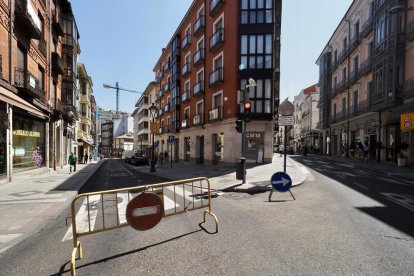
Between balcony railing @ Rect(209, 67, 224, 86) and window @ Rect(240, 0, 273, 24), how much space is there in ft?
14.6

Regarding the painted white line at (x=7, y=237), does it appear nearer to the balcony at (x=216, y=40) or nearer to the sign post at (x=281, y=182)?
the sign post at (x=281, y=182)

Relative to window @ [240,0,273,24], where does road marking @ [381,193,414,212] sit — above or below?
below

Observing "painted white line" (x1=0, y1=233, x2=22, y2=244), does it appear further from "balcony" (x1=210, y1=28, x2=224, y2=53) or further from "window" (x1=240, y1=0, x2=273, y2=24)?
"balcony" (x1=210, y1=28, x2=224, y2=53)

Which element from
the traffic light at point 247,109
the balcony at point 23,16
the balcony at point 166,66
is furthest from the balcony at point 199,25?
the traffic light at point 247,109

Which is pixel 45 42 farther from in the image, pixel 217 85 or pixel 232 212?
pixel 232 212

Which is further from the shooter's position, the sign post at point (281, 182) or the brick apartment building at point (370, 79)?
the brick apartment building at point (370, 79)

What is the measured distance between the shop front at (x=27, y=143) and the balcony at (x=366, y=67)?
94.3 feet

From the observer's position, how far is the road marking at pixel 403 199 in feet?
22.7

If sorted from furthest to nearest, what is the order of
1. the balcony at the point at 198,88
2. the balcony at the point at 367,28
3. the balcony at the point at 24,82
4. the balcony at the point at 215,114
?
the balcony at the point at 198,88 → the balcony at the point at 367,28 → the balcony at the point at 215,114 → the balcony at the point at 24,82

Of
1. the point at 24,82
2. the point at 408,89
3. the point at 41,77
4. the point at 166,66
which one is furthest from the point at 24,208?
the point at 166,66

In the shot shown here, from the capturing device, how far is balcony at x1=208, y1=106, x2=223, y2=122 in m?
23.1

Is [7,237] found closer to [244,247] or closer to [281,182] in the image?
[244,247]

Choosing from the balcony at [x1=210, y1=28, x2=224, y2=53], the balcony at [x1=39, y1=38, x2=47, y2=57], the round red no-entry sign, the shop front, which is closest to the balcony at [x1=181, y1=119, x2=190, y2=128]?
the balcony at [x1=210, y1=28, x2=224, y2=53]

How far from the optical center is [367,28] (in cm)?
2519
